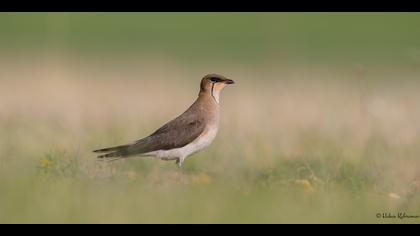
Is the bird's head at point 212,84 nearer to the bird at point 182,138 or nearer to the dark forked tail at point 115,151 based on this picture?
the bird at point 182,138

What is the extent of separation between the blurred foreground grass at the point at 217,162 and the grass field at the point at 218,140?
2cm

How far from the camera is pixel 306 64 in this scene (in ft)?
77.4

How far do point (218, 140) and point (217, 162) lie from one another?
843 mm

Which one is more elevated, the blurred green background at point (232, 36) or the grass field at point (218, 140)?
the blurred green background at point (232, 36)

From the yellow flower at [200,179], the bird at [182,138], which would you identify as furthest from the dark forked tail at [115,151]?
the yellow flower at [200,179]

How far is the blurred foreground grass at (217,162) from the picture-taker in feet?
24.9

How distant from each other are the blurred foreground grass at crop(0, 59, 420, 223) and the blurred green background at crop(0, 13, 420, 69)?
242 inches

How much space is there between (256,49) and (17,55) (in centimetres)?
844

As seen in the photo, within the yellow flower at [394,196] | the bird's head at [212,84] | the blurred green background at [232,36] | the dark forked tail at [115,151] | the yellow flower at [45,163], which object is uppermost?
the blurred green background at [232,36]

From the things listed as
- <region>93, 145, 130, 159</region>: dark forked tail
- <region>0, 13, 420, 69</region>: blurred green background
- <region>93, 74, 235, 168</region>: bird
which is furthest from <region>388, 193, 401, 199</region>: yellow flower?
<region>0, 13, 420, 69</region>: blurred green background

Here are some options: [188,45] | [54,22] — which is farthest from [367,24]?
[54,22]

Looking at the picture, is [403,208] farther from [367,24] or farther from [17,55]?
[367,24]

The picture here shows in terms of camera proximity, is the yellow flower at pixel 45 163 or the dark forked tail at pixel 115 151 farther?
the dark forked tail at pixel 115 151

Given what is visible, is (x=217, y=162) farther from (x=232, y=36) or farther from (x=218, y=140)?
(x=232, y=36)
